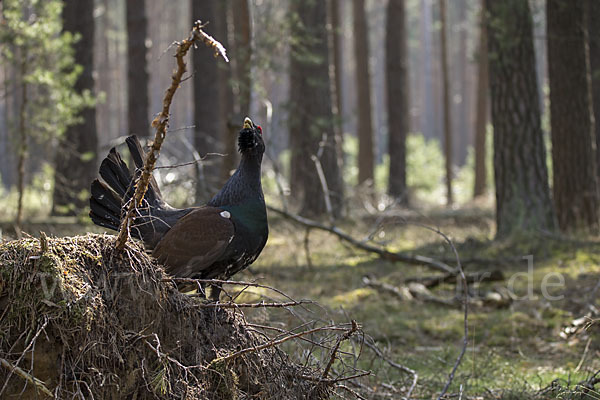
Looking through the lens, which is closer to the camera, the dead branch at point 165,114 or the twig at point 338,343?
the dead branch at point 165,114

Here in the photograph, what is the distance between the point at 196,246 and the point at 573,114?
7950 mm

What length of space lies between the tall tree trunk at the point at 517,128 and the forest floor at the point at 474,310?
20.7 inches

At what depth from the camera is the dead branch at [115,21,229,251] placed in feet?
7.93

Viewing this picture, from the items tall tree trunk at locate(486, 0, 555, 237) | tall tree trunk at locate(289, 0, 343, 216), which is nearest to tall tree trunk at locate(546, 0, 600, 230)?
tall tree trunk at locate(486, 0, 555, 237)

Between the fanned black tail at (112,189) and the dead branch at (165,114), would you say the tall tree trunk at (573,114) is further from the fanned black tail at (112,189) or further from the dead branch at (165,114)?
the dead branch at (165,114)

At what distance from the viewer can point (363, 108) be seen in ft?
71.1

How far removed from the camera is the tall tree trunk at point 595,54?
11.6 metres

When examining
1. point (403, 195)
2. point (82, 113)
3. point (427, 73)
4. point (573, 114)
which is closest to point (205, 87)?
point (82, 113)

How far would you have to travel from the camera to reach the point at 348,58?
68625 millimetres

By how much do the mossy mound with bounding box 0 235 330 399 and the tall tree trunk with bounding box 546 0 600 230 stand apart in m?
8.27

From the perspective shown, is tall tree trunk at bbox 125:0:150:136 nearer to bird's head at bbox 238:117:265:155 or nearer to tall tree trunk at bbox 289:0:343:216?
tall tree trunk at bbox 289:0:343:216

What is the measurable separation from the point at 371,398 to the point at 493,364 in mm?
1425

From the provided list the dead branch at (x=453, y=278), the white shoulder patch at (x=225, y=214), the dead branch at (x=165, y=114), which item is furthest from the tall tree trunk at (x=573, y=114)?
the dead branch at (x=165, y=114)

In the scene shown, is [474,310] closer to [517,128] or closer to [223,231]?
[517,128]
